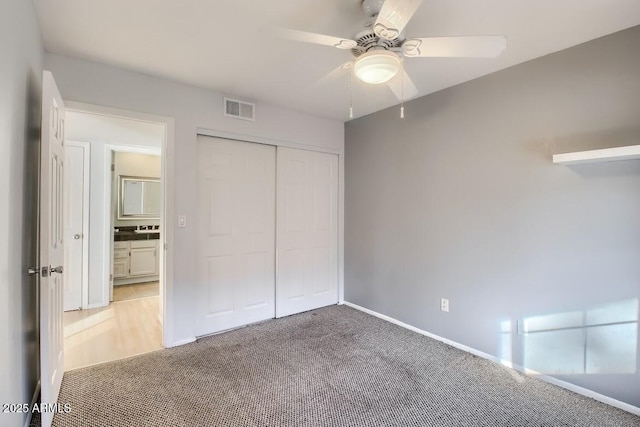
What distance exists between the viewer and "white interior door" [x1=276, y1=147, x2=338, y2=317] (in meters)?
3.51

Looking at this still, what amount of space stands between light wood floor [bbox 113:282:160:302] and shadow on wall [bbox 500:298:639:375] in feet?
15.0

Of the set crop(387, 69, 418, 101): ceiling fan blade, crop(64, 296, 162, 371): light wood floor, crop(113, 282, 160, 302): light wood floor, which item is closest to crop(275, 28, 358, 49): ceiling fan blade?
crop(387, 69, 418, 101): ceiling fan blade

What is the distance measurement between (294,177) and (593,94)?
8.72 feet

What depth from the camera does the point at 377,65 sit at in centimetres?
155

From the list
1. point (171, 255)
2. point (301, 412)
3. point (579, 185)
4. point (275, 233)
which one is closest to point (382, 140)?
point (275, 233)

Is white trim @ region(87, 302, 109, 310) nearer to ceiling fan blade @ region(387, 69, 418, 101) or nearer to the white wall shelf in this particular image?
ceiling fan blade @ region(387, 69, 418, 101)

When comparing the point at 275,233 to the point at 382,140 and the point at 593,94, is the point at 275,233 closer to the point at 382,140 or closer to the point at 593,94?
the point at 382,140

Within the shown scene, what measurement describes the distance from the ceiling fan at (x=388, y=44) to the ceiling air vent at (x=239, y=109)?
5.53 feet

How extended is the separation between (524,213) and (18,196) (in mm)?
3219

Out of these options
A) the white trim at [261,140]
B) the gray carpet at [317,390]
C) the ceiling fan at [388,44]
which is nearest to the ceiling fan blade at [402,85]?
the ceiling fan at [388,44]

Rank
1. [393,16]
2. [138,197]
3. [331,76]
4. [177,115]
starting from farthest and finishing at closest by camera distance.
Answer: [138,197]
[177,115]
[331,76]
[393,16]

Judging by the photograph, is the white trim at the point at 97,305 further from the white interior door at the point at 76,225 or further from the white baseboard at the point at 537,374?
the white baseboard at the point at 537,374

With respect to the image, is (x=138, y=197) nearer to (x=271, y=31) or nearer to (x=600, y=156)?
(x=271, y=31)

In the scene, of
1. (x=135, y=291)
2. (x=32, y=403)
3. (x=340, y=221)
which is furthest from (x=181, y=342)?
(x=135, y=291)
